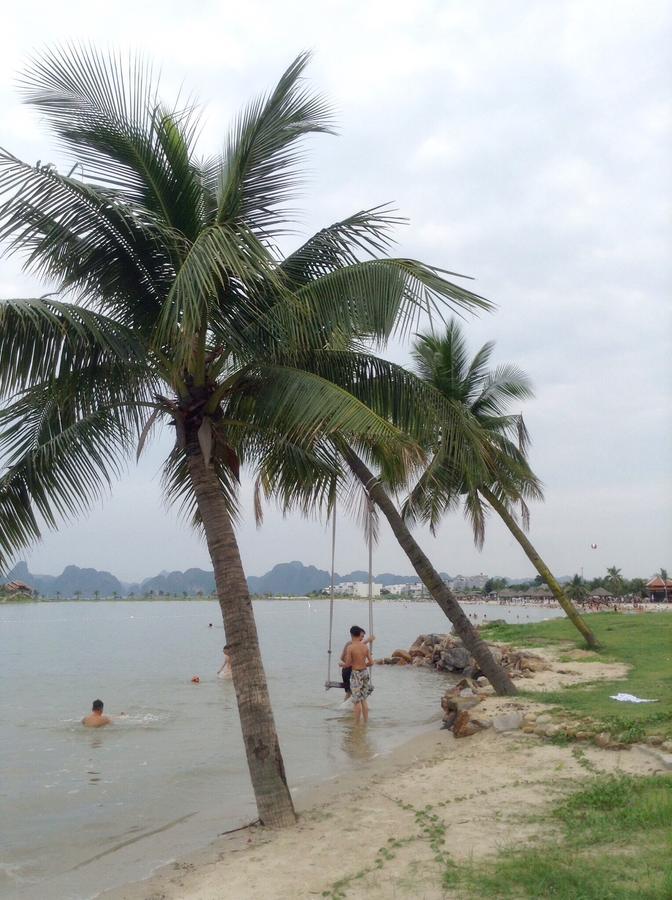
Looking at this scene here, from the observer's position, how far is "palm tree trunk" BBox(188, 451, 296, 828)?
7.29 m

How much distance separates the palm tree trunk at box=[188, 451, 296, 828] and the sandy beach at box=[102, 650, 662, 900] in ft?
1.00

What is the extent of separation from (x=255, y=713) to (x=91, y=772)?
273 inches

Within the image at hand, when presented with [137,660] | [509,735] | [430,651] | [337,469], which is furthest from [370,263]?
[137,660]

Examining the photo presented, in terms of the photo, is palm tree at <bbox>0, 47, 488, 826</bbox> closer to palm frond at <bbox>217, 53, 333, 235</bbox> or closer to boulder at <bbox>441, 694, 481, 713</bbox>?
palm frond at <bbox>217, 53, 333, 235</bbox>

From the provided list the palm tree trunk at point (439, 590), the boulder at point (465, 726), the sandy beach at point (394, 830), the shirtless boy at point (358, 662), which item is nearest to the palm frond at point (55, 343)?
the sandy beach at point (394, 830)

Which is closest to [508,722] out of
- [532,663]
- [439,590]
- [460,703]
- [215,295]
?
[460,703]

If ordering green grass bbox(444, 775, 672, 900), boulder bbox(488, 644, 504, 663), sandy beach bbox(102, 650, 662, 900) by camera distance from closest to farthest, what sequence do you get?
green grass bbox(444, 775, 672, 900), sandy beach bbox(102, 650, 662, 900), boulder bbox(488, 644, 504, 663)

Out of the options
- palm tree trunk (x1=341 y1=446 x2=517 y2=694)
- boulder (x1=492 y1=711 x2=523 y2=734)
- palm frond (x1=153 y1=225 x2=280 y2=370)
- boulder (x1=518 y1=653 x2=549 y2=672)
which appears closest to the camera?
palm frond (x1=153 y1=225 x2=280 y2=370)

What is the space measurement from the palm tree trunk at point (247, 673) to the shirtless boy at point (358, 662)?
6178 mm

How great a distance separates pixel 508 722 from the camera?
10539 mm

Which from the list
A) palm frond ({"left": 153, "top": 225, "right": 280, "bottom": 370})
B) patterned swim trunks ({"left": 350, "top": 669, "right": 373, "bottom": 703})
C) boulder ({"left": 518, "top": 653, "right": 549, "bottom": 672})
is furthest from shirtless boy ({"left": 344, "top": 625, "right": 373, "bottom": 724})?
palm frond ({"left": 153, "top": 225, "right": 280, "bottom": 370})

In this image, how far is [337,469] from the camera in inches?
374

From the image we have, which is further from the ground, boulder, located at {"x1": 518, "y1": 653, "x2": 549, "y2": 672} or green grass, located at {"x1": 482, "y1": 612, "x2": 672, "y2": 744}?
green grass, located at {"x1": 482, "y1": 612, "x2": 672, "y2": 744}

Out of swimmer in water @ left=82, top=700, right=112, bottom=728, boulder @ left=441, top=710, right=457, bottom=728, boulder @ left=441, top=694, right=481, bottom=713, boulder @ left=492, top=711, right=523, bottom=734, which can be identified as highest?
boulder @ left=492, top=711, right=523, bottom=734
